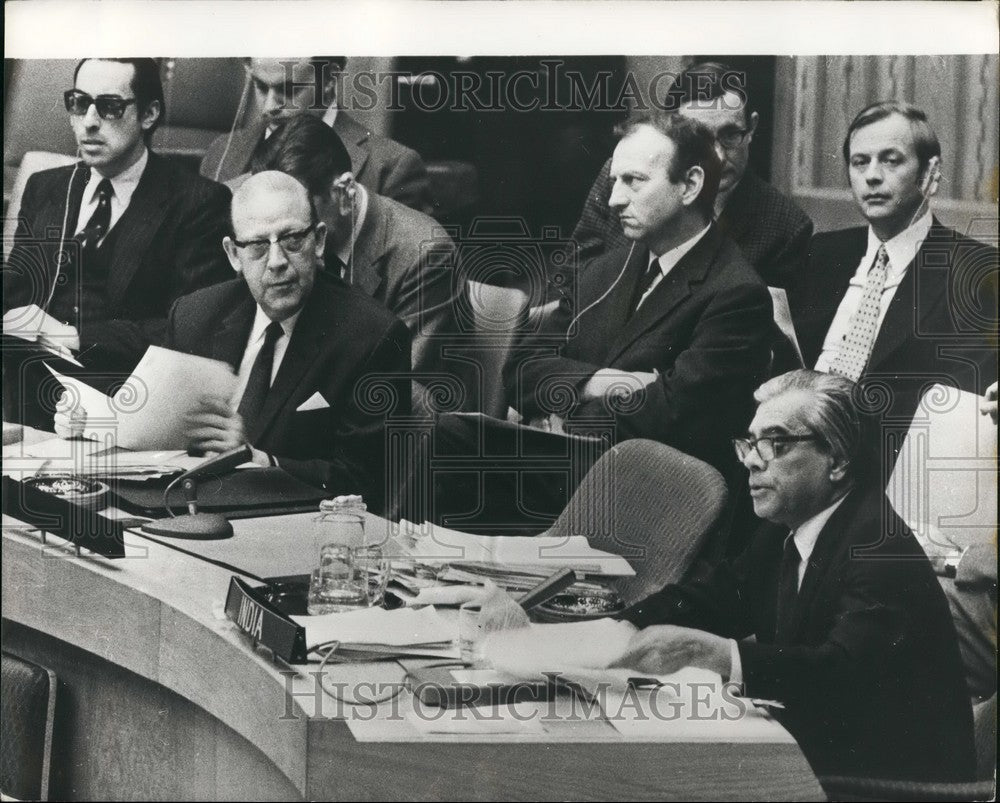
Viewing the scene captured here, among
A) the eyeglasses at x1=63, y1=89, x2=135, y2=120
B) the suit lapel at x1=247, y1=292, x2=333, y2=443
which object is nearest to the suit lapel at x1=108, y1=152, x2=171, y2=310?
the eyeglasses at x1=63, y1=89, x2=135, y2=120

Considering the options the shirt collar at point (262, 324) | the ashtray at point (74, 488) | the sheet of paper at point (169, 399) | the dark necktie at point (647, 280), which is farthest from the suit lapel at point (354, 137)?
the ashtray at point (74, 488)

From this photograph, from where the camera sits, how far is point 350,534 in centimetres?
318

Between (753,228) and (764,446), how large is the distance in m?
0.58

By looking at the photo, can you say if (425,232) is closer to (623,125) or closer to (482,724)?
(623,125)

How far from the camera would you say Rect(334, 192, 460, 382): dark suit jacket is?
10.5ft

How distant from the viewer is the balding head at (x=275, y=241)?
10.6 ft

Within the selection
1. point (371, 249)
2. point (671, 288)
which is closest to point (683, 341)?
point (671, 288)

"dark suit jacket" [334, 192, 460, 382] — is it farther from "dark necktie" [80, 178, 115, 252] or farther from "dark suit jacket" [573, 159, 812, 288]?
"dark necktie" [80, 178, 115, 252]

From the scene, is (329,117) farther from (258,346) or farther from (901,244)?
(901,244)

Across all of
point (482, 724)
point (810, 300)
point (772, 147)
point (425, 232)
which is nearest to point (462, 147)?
point (425, 232)

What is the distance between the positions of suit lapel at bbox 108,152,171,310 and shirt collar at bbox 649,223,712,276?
4.43 ft

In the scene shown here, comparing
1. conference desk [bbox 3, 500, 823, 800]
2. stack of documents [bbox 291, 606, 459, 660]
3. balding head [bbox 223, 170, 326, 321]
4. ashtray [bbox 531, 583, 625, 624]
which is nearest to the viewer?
conference desk [bbox 3, 500, 823, 800]

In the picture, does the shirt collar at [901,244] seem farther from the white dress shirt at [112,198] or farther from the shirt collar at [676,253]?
the white dress shirt at [112,198]

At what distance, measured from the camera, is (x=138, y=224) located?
129 inches
